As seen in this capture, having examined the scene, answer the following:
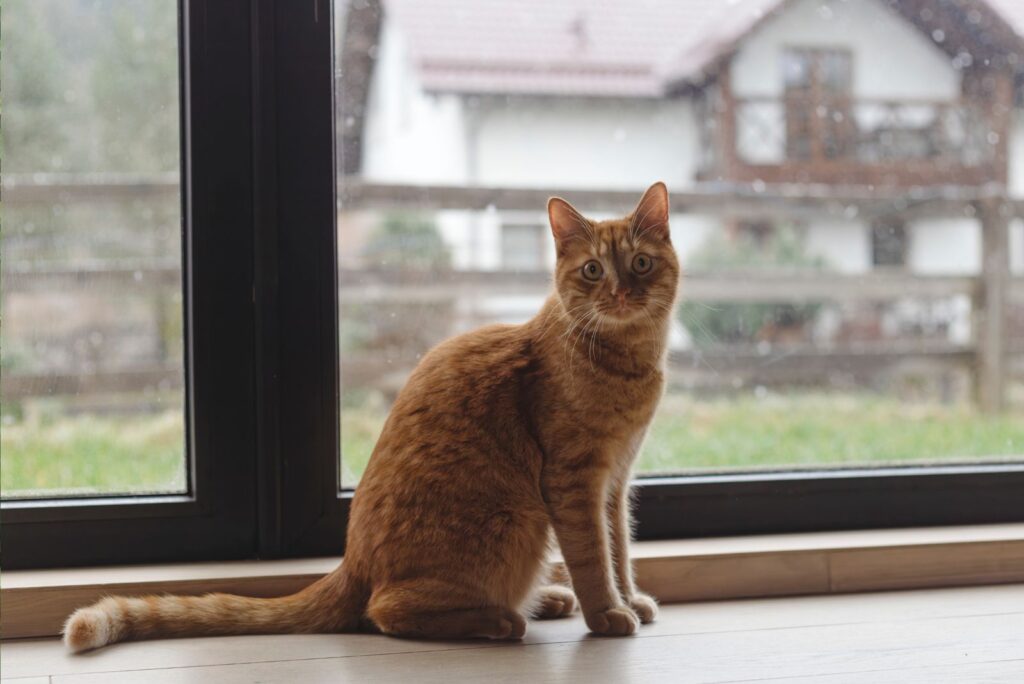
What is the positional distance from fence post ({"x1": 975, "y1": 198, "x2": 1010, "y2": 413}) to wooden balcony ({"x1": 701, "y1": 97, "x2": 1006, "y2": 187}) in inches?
4.3

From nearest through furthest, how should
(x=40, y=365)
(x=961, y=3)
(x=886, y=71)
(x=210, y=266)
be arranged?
(x=210, y=266) < (x=40, y=365) < (x=961, y=3) < (x=886, y=71)

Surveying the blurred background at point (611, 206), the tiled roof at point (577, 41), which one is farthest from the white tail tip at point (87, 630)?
the tiled roof at point (577, 41)

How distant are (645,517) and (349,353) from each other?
0.63 metres

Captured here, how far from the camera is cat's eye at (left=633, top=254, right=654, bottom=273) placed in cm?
136

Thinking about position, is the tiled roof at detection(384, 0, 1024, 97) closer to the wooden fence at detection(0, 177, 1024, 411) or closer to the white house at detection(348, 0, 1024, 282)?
the white house at detection(348, 0, 1024, 282)

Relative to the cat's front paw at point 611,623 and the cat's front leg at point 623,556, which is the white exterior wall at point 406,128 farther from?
the cat's front paw at point 611,623

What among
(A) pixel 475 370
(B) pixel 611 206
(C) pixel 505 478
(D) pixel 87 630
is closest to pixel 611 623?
(C) pixel 505 478

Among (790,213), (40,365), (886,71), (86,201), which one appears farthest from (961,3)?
(40,365)

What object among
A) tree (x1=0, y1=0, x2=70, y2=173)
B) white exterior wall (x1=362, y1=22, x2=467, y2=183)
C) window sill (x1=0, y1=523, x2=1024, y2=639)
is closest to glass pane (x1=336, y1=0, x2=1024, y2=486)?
white exterior wall (x1=362, y1=22, x2=467, y2=183)

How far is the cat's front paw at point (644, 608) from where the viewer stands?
4.60ft

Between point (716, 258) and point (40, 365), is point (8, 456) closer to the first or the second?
point (40, 365)

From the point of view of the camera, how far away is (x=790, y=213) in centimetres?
238

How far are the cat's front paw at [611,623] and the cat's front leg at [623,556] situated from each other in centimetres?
9

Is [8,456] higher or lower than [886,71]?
lower
